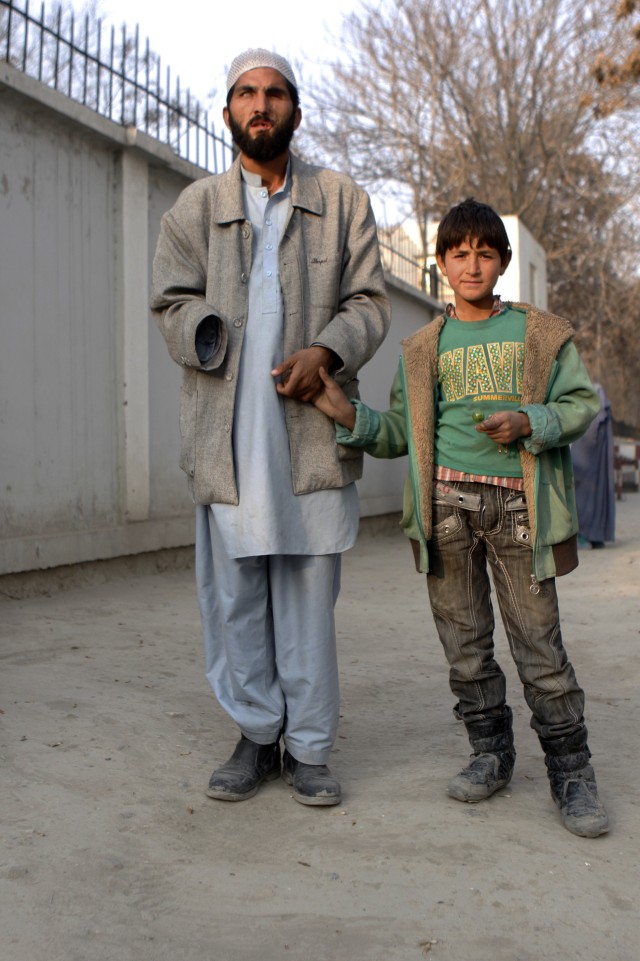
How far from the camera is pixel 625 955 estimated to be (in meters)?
2.10

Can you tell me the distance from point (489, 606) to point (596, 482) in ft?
27.2

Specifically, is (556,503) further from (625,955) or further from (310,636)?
(625,955)

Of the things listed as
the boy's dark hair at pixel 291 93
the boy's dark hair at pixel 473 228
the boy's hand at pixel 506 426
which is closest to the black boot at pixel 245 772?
the boy's hand at pixel 506 426

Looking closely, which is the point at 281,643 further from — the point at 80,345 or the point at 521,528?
the point at 80,345

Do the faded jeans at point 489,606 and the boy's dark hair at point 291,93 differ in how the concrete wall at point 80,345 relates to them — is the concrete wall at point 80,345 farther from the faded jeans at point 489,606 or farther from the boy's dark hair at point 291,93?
the faded jeans at point 489,606

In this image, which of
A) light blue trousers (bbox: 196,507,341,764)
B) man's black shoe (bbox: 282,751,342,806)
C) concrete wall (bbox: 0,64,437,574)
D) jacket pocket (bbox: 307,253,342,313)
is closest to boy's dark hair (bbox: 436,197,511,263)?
jacket pocket (bbox: 307,253,342,313)

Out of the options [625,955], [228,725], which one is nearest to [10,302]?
[228,725]

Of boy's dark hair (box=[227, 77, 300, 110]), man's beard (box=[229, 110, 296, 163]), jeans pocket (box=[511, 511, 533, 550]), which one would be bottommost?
jeans pocket (box=[511, 511, 533, 550])

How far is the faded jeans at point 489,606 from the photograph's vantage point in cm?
276

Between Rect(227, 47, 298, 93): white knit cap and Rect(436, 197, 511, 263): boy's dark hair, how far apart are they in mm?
585

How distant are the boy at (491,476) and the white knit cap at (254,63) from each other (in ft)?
1.97

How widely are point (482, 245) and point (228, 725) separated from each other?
187cm

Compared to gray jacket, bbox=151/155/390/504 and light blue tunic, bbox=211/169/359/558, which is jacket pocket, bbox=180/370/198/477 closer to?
gray jacket, bbox=151/155/390/504

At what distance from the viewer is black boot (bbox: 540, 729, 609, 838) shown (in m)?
2.69
